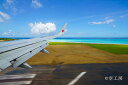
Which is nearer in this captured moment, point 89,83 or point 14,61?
point 14,61

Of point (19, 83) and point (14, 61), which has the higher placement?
point (14, 61)

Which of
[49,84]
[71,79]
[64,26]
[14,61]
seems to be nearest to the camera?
[14,61]

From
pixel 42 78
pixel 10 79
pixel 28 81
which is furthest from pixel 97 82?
pixel 10 79

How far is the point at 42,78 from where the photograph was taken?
21.0 ft

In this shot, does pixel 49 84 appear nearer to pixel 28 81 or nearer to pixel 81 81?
pixel 28 81

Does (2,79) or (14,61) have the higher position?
(14,61)

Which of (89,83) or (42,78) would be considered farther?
(42,78)

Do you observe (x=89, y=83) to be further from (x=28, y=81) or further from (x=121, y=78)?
(x=28, y=81)

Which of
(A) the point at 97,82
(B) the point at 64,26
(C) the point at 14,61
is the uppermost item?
(B) the point at 64,26

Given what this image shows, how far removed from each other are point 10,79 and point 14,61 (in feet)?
10.2

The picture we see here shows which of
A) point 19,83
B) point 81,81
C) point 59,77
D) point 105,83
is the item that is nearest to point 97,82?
point 105,83

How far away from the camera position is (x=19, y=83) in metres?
5.74

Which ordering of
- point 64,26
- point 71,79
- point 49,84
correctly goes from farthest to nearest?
point 64,26 → point 71,79 → point 49,84

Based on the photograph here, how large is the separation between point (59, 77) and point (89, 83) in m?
1.73
